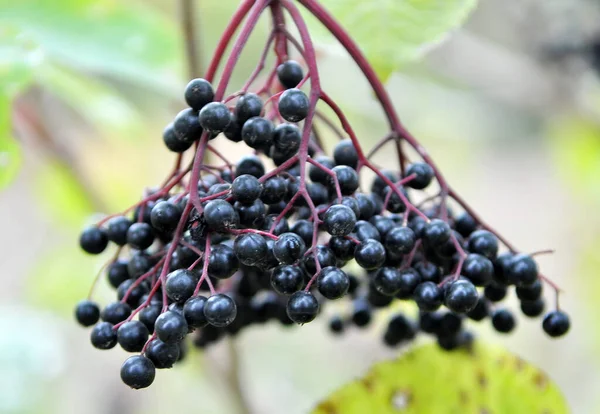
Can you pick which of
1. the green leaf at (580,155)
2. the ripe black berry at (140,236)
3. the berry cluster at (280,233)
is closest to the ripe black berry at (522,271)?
the berry cluster at (280,233)

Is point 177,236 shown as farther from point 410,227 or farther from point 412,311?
point 412,311

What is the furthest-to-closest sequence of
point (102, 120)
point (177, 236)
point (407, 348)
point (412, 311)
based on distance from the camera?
point (102, 120), point (412, 311), point (407, 348), point (177, 236)

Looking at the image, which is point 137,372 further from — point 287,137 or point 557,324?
point 557,324

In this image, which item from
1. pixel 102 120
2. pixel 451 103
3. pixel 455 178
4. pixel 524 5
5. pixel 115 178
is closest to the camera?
pixel 102 120

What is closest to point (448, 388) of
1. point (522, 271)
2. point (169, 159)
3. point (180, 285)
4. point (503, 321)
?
point (503, 321)

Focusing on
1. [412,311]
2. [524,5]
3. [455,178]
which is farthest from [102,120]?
[455,178]

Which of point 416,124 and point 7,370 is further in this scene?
point 416,124

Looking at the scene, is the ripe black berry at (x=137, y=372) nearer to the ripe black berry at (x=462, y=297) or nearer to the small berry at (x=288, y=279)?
the small berry at (x=288, y=279)
